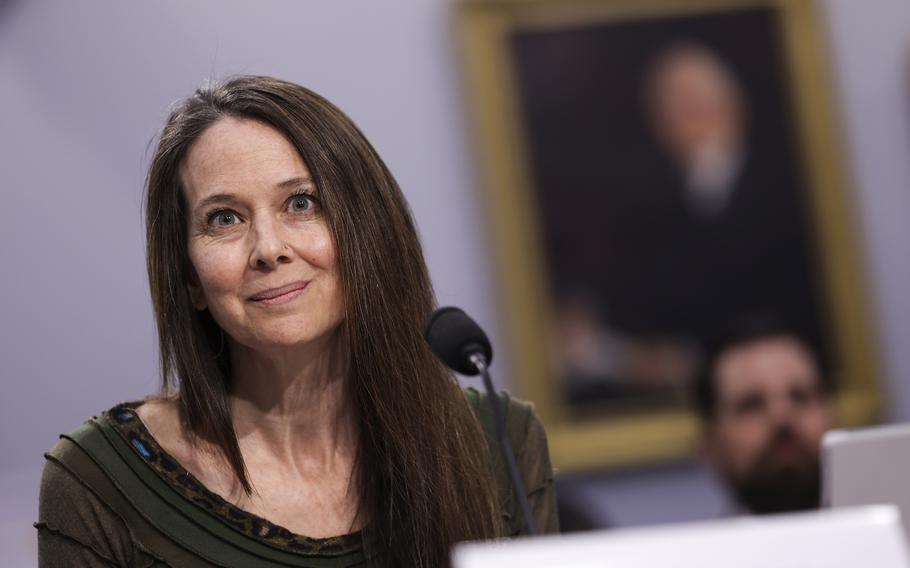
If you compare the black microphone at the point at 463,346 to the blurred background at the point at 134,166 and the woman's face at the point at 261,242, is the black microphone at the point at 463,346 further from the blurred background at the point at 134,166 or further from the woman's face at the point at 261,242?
the blurred background at the point at 134,166

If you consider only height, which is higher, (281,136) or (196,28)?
(196,28)

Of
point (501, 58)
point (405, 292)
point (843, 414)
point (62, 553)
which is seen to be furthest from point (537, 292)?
point (62, 553)

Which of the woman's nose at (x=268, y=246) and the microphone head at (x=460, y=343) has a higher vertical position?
Result: the woman's nose at (x=268, y=246)

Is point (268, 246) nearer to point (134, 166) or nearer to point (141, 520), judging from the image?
point (141, 520)

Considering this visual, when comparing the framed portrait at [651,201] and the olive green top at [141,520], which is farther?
the framed portrait at [651,201]

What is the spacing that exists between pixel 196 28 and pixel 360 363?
217 centimetres

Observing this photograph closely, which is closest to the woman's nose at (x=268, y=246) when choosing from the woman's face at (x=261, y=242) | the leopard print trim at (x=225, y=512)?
the woman's face at (x=261, y=242)

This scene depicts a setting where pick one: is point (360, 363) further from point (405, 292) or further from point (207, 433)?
point (207, 433)

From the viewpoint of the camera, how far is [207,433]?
2.27 meters

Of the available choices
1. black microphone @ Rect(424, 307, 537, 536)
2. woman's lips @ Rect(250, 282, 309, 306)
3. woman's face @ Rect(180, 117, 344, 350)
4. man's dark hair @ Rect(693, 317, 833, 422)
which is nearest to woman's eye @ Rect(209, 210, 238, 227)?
woman's face @ Rect(180, 117, 344, 350)

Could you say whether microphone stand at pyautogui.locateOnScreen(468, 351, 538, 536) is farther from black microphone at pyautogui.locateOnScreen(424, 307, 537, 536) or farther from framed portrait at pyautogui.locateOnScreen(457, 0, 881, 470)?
framed portrait at pyautogui.locateOnScreen(457, 0, 881, 470)

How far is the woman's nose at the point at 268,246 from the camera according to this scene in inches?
82.7

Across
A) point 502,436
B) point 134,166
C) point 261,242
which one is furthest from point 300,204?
point 134,166

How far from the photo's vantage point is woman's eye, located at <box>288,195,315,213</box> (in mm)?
2180
